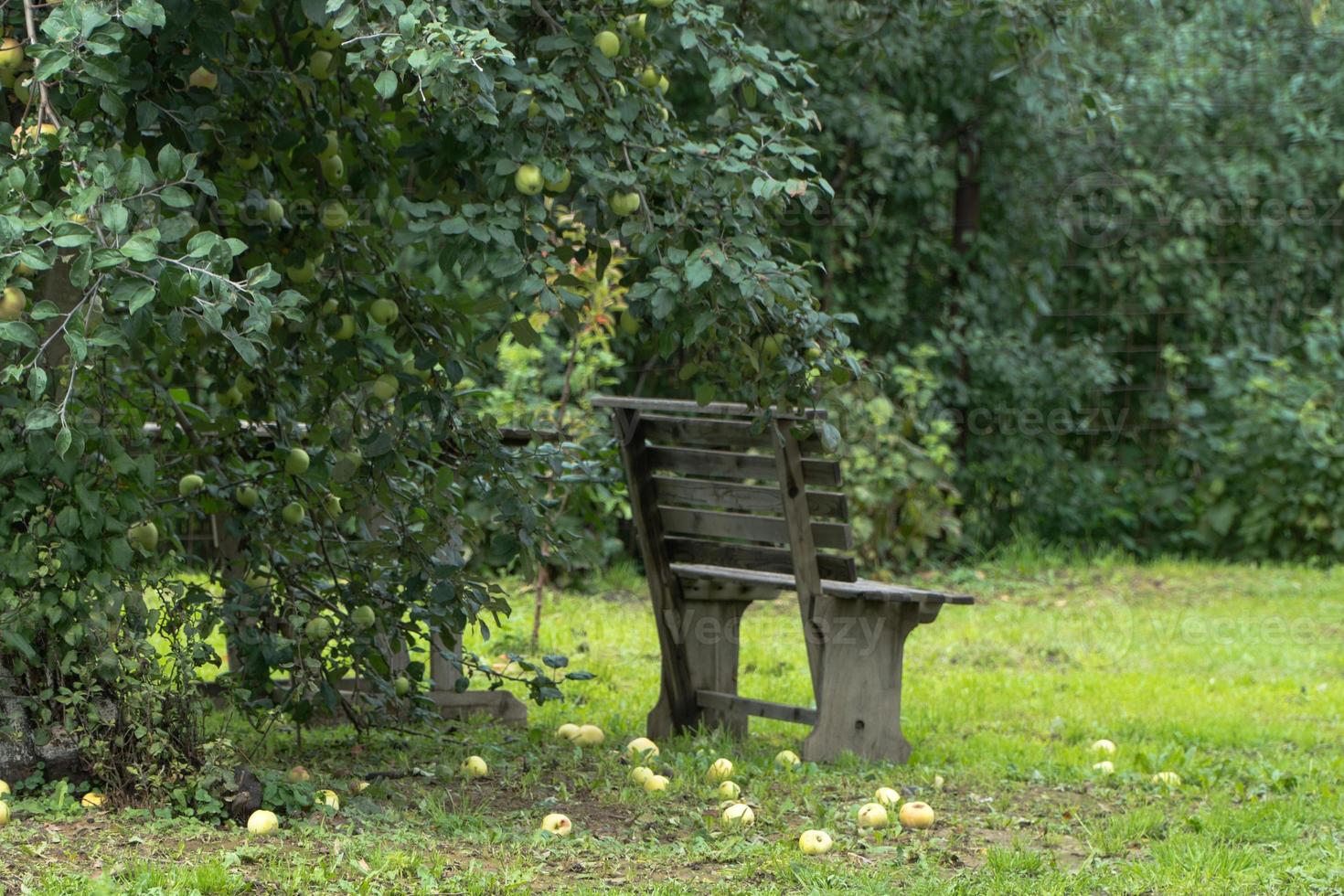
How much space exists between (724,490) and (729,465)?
0.08 m

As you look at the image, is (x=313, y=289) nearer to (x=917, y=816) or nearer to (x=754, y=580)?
(x=754, y=580)

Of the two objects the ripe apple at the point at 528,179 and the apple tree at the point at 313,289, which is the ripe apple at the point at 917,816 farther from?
the ripe apple at the point at 528,179

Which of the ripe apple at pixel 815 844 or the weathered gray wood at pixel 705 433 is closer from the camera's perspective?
the ripe apple at pixel 815 844

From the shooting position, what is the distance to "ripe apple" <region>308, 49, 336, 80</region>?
12.0ft

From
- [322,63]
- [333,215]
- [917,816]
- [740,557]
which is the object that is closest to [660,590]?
[740,557]

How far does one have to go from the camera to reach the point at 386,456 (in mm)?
3855

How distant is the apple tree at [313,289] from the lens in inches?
111

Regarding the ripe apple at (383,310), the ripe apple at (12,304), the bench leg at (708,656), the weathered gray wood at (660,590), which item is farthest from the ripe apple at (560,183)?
the bench leg at (708,656)

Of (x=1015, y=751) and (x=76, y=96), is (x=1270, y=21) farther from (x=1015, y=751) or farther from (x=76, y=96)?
(x=76, y=96)

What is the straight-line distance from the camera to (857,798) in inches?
159

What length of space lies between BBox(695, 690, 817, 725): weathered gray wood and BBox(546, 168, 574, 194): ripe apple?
5.90 feet

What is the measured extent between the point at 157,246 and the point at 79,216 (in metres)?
0.17

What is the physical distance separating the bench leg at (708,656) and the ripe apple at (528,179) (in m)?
1.83

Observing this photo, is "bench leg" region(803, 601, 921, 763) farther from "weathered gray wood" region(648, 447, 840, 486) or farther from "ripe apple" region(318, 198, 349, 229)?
"ripe apple" region(318, 198, 349, 229)
